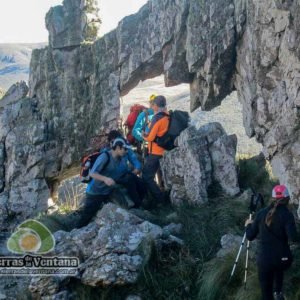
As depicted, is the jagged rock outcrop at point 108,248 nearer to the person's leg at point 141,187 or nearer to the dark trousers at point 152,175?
the person's leg at point 141,187

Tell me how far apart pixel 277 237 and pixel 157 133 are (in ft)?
18.4

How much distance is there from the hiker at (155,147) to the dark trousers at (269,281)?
5.29 metres

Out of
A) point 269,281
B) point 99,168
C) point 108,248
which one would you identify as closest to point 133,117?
point 99,168

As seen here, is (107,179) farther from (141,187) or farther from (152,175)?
(152,175)

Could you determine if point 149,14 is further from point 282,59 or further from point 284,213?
point 284,213

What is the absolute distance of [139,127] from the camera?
14.0 meters

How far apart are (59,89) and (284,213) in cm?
1141

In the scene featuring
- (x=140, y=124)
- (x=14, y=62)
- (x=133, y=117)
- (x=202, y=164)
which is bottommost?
(x=202, y=164)

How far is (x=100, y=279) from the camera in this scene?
32.6 feet

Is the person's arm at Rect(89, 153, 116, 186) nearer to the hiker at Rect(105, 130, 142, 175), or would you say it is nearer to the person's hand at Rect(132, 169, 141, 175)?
the hiker at Rect(105, 130, 142, 175)

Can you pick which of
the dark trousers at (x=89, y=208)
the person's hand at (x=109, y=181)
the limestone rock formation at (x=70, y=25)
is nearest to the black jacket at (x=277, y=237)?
the person's hand at (x=109, y=181)

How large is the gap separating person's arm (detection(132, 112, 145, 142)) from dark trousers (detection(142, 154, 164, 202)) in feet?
2.26

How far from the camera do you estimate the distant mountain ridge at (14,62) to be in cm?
7419

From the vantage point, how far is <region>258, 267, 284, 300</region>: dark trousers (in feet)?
26.8
